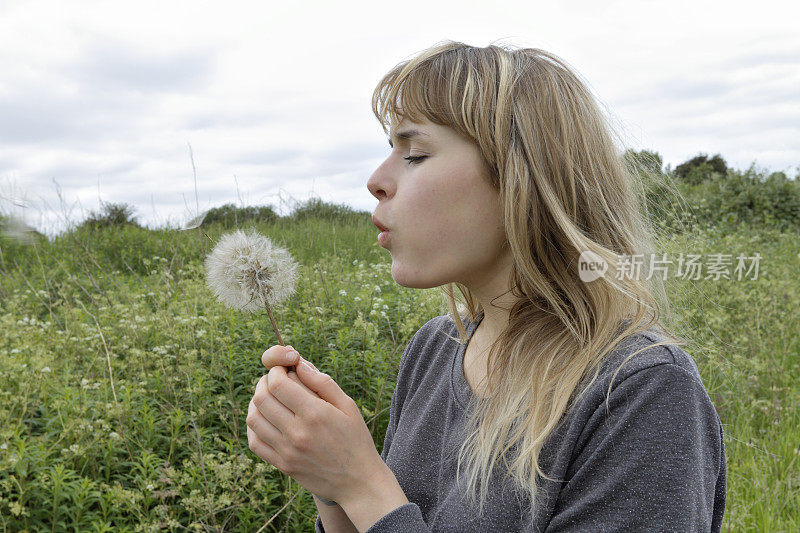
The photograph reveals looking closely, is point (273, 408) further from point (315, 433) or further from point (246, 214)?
point (246, 214)

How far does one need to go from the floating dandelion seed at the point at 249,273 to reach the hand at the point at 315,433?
10.5 inches

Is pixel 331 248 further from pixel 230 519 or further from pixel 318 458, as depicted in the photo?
pixel 318 458

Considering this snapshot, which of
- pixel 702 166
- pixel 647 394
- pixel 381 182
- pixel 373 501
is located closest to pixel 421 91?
pixel 381 182

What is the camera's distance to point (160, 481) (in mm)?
2668

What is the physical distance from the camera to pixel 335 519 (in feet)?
5.05

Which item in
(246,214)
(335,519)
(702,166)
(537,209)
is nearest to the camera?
(537,209)

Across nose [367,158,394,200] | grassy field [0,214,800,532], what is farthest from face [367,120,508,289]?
grassy field [0,214,800,532]

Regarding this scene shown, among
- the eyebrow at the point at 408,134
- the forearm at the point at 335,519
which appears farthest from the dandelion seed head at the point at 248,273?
the forearm at the point at 335,519

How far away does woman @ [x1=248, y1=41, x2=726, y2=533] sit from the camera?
1144mm

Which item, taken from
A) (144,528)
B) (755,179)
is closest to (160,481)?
(144,528)

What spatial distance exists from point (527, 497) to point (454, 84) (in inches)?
37.2

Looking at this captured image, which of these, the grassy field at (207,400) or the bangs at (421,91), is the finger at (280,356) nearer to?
the bangs at (421,91)

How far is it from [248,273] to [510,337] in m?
0.71

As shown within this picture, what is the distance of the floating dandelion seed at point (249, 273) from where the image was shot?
1.55 metres
